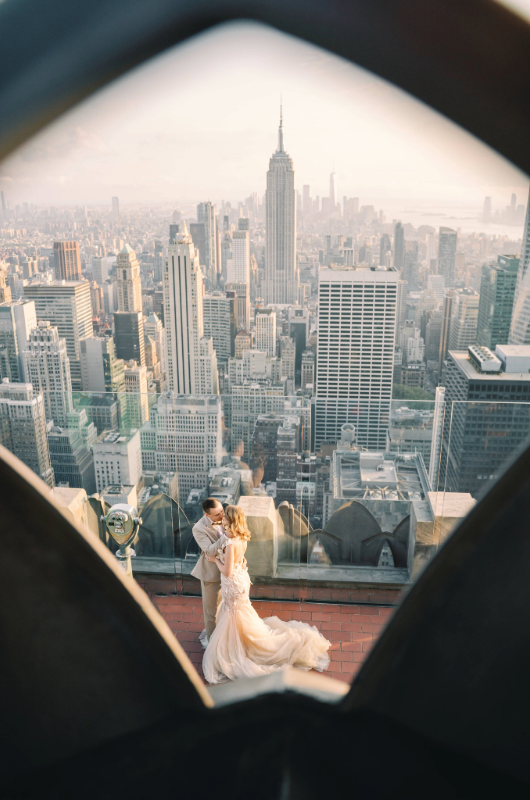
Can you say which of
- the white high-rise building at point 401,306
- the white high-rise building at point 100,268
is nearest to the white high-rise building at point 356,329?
the white high-rise building at point 401,306

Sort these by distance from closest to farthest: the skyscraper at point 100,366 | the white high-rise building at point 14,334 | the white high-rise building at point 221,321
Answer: the white high-rise building at point 14,334
the skyscraper at point 100,366
the white high-rise building at point 221,321

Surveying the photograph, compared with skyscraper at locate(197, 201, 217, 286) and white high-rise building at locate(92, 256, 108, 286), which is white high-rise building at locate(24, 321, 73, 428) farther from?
skyscraper at locate(197, 201, 217, 286)

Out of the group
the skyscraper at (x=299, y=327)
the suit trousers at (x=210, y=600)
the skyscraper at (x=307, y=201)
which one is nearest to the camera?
the suit trousers at (x=210, y=600)

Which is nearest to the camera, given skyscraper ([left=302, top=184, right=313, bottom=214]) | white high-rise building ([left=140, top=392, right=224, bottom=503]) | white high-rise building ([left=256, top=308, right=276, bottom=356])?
white high-rise building ([left=140, top=392, right=224, bottom=503])

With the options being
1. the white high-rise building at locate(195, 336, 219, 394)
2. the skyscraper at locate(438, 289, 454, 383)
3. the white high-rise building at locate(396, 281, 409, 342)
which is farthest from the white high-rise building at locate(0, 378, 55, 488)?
the white high-rise building at locate(195, 336, 219, 394)

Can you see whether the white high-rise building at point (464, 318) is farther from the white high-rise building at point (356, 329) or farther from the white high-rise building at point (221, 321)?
the white high-rise building at point (221, 321)

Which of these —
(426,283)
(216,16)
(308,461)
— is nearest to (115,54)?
(216,16)
